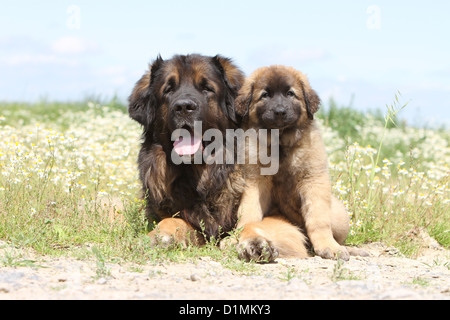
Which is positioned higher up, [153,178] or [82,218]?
[153,178]

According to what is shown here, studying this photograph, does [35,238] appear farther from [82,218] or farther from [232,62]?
[232,62]

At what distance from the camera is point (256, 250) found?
3801mm

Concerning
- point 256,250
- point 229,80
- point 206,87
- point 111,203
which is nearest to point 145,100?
point 206,87

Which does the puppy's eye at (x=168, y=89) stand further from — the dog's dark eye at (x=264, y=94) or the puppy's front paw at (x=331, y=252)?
the puppy's front paw at (x=331, y=252)

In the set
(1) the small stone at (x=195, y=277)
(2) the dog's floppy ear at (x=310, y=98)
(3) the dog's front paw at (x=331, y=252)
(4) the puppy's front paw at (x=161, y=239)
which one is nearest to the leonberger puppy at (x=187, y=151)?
(4) the puppy's front paw at (x=161, y=239)

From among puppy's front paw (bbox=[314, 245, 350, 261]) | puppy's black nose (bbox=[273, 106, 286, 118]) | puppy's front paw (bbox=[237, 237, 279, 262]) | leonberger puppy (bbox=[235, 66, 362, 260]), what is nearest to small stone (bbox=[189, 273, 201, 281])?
puppy's front paw (bbox=[237, 237, 279, 262])

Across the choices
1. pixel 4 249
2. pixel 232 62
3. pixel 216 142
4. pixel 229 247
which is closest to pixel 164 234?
pixel 229 247

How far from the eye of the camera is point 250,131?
4.43 metres

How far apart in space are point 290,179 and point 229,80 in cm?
94

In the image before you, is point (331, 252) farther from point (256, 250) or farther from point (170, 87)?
point (170, 87)

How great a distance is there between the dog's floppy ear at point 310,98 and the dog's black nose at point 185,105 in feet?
3.40

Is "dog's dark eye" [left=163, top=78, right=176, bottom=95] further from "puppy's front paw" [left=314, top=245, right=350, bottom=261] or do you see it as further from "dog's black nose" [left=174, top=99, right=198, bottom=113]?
"puppy's front paw" [left=314, top=245, right=350, bottom=261]
